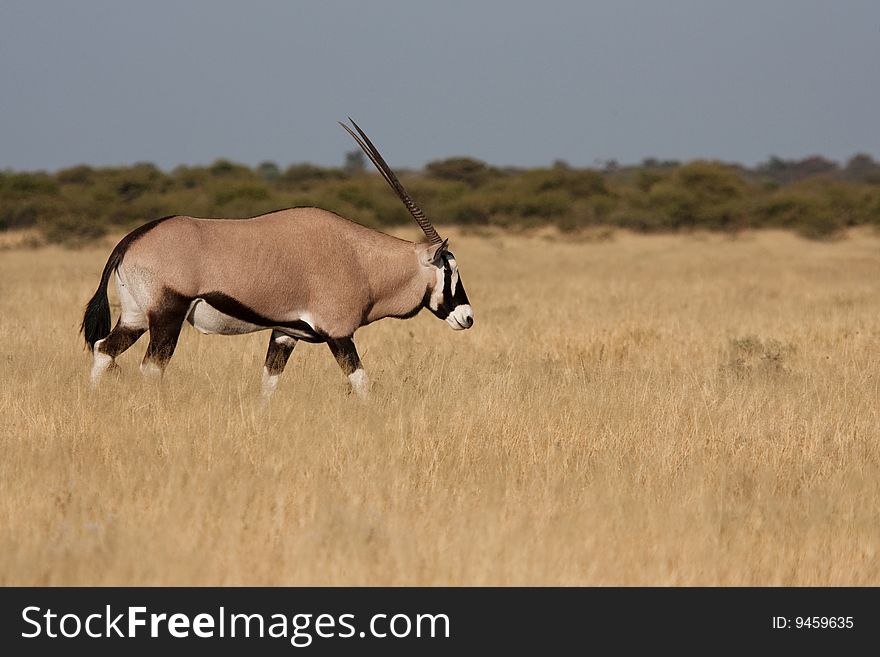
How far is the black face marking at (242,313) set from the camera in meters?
6.68

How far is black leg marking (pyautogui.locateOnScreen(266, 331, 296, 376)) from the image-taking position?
7281 mm

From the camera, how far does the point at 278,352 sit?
7.29 m

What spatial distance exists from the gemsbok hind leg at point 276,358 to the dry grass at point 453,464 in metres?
0.18

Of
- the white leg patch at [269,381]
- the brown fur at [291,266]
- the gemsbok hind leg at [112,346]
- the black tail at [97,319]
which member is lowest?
the white leg patch at [269,381]

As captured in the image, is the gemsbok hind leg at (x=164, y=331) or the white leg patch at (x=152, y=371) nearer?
the gemsbok hind leg at (x=164, y=331)

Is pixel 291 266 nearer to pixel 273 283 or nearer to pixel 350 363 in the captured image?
pixel 273 283

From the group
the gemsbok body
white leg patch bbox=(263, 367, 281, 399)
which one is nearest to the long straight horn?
the gemsbok body

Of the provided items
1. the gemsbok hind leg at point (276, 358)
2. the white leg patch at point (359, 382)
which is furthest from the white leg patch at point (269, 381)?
the white leg patch at point (359, 382)

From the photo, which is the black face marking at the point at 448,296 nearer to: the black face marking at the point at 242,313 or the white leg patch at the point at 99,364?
the black face marking at the point at 242,313

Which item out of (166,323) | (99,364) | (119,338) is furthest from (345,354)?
(99,364)

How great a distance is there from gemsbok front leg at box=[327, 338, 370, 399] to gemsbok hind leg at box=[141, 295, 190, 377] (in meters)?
0.93

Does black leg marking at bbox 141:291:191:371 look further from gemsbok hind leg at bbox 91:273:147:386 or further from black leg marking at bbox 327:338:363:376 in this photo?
black leg marking at bbox 327:338:363:376

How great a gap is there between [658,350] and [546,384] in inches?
108

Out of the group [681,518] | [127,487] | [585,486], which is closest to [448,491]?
[585,486]
